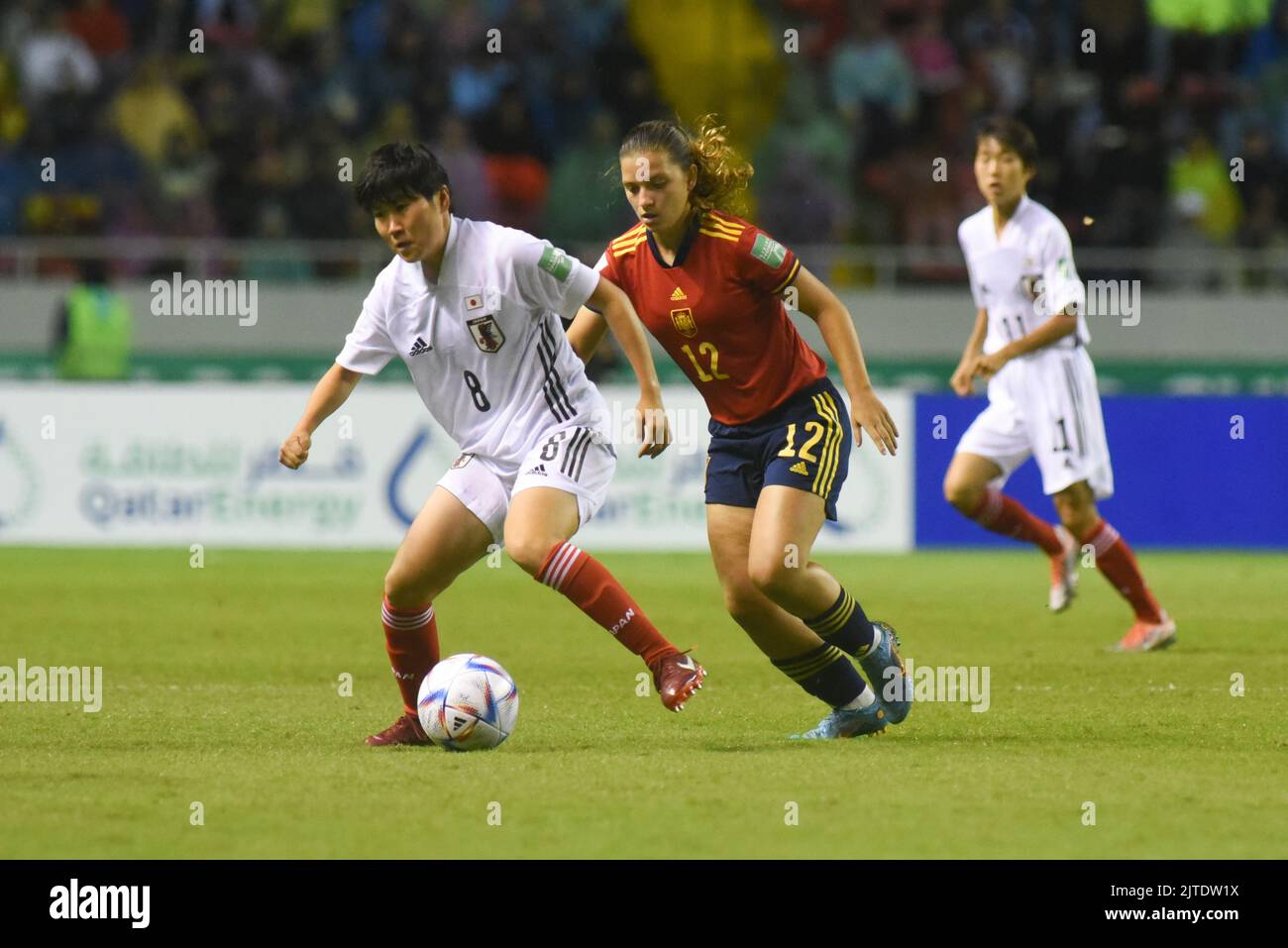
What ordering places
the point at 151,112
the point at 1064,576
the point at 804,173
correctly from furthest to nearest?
the point at 151,112 → the point at 804,173 → the point at 1064,576

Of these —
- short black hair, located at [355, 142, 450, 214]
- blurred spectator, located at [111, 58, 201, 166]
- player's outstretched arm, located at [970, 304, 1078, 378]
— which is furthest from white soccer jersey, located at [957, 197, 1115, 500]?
blurred spectator, located at [111, 58, 201, 166]

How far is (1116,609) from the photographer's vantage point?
12086 mm

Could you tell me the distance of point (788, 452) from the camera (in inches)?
260

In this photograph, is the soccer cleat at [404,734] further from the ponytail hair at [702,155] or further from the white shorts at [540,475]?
A: the ponytail hair at [702,155]

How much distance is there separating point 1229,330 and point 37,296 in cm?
1029

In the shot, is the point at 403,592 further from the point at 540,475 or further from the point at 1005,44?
the point at 1005,44

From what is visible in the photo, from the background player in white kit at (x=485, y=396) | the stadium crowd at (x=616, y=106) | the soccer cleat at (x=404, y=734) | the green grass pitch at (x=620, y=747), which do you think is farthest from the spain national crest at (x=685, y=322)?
the stadium crowd at (x=616, y=106)

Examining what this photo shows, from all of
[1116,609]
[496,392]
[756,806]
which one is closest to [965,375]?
[1116,609]

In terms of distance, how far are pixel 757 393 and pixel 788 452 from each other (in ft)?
0.82

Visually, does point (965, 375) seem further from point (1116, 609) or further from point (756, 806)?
point (756, 806)

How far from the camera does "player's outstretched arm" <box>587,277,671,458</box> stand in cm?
629

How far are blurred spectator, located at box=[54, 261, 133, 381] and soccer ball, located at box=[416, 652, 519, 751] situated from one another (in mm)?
9760

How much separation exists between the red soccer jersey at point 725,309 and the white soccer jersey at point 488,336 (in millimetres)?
202

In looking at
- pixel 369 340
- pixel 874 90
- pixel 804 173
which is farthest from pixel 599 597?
pixel 874 90
